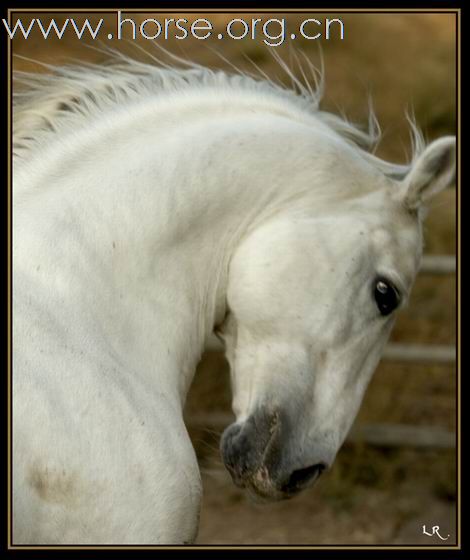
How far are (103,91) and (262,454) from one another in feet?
3.56

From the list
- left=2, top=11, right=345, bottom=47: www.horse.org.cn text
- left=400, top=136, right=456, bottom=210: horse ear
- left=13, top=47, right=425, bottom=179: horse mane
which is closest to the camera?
left=13, top=47, right=425, bottom=179: horse mane

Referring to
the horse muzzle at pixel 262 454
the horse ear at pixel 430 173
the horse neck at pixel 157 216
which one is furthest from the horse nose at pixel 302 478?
the horse ear at pixel 430 173

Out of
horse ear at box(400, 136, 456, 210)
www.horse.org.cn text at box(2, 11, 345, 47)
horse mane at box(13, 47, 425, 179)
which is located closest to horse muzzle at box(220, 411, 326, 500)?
horse ear at box(400, 136, 456, 210)

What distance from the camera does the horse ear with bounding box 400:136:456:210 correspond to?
2.34 metres

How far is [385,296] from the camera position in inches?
93.0

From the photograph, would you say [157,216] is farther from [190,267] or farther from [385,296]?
[385,296]

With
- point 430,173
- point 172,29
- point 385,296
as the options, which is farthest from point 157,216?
point 172,29

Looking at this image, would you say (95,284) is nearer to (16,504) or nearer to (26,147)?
(26,147)

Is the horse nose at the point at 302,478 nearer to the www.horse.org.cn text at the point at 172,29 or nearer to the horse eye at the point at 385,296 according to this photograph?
the horse eye at the point at 385,296

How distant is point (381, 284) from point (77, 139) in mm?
929

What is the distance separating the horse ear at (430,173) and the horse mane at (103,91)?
138 millimetres

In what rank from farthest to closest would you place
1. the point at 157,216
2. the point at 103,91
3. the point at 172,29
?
the point at 172,29 → the point at 103,91 → the point at 157,216

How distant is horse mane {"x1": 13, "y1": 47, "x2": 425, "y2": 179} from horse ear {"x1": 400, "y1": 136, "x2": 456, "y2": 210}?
138 mm

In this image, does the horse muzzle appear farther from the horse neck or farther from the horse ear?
the horse ear
